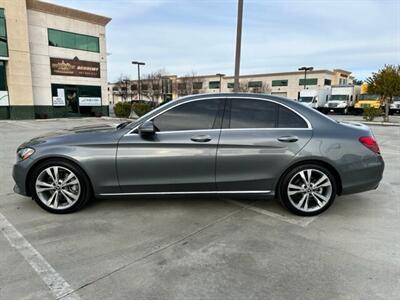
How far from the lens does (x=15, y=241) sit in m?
3.26

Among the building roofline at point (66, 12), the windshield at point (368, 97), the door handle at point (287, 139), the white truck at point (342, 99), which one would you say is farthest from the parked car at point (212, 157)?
the windshield at point (368, 97)

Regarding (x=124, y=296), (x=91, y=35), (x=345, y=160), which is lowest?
(x=124, y=296)

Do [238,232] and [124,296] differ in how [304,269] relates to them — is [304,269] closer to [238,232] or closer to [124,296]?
[238,232]

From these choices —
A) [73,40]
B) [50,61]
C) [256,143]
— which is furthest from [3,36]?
[256,143]

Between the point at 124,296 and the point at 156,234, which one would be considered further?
the point at 156,234

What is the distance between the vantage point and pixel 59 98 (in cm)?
2569

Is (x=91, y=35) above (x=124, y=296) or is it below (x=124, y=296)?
above

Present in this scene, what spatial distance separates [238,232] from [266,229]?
1.16 feet

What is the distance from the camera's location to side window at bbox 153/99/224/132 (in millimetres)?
3867

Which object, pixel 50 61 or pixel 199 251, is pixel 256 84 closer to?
pixel 50 61

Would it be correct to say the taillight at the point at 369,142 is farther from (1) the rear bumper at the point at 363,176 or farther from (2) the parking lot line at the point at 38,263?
(2) the parking lot line at the point at 38,263

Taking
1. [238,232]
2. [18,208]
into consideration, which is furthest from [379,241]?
[18,208]

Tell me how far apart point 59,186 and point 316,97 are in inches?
1445

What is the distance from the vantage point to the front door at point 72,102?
26.2m
